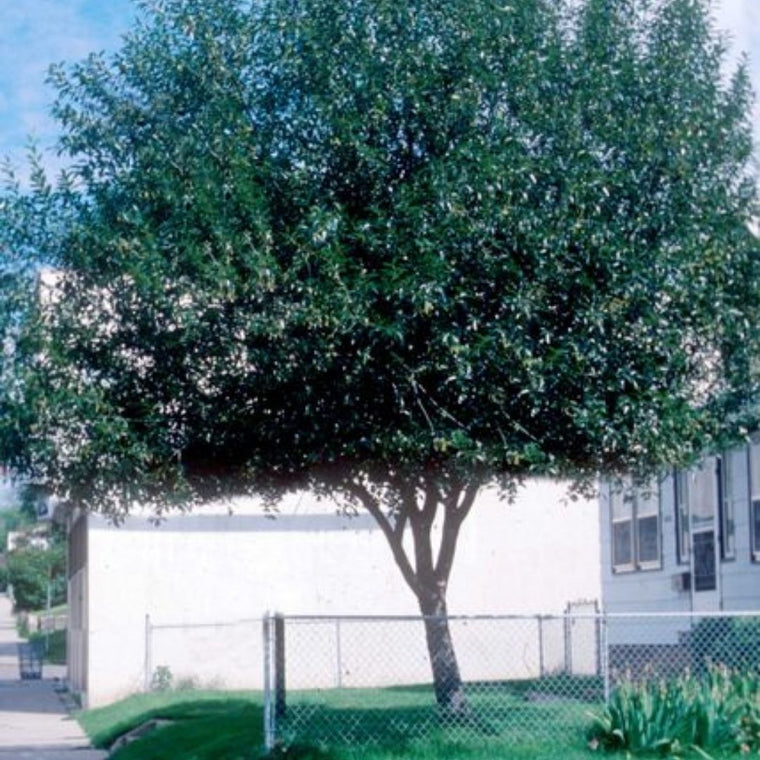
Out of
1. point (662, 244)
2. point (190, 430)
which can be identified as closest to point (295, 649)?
point (190, 430)

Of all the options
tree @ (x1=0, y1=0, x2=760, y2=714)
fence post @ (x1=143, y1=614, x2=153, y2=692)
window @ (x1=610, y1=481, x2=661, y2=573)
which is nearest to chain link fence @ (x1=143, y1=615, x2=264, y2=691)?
fence post @ (x1=143, y1=614, x2=153, y2=692)

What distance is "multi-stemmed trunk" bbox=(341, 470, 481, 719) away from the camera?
14750 millimetres

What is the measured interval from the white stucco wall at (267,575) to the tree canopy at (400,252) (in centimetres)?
1244

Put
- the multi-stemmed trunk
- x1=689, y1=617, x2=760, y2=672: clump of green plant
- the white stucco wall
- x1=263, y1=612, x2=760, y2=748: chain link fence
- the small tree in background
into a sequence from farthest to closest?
1. the small tree in background
2. the white stucco wall
3. x1=689, y1=617, x2=760, y2=672: clump of green plant
4. the multi-stemmed trunk
5. x1=263, y1=612, x2=760, y2=748: chain link fence

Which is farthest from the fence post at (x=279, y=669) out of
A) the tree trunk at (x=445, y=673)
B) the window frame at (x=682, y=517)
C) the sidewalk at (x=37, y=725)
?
the window frame at (x=682, y=517)

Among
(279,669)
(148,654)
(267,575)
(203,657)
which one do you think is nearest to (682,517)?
(279,669)

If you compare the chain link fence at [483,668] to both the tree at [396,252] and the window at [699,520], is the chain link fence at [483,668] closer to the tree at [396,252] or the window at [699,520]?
the window at [699,520]

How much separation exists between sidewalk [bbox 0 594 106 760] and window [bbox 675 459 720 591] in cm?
818

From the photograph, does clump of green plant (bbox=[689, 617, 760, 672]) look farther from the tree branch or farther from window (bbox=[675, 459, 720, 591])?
the tree branch

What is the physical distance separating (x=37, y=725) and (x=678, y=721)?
13.3 meters

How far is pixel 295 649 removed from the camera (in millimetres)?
26844

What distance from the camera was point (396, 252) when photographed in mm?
12539

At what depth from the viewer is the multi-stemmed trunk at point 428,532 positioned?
48.4ft

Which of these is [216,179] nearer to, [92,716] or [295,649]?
[92,716]
